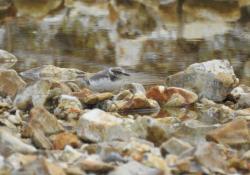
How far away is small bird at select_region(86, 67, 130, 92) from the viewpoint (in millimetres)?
8977

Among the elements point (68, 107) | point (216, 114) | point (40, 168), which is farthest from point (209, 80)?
point (40, 168)

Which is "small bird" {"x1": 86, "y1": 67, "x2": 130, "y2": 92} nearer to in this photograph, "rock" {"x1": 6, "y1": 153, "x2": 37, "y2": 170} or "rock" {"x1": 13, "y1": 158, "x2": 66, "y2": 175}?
"rock" {"x1": 6, "y1": 153, "x2": 37, "y2": 170}

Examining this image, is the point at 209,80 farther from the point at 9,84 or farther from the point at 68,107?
the point at 9,84

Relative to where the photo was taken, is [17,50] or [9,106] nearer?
[9,106]

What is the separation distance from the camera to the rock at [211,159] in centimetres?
495

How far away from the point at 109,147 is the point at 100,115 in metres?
0.86

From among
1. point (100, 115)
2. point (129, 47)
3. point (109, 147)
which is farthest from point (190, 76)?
point (129, 47)

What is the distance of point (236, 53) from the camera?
485 inches

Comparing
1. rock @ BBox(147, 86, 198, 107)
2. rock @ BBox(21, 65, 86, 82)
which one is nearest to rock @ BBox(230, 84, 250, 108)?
rock @ BBox(147, 86, 198, 107)

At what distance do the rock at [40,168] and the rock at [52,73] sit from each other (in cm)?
500

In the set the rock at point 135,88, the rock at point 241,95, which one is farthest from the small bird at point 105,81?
the rock at point 241,95

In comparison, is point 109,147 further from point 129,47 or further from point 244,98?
point 129,47

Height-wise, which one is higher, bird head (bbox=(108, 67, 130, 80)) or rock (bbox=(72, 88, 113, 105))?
rock (bbox=(72, 88, 113, 105))

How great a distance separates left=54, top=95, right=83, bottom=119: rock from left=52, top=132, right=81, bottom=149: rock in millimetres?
1338
